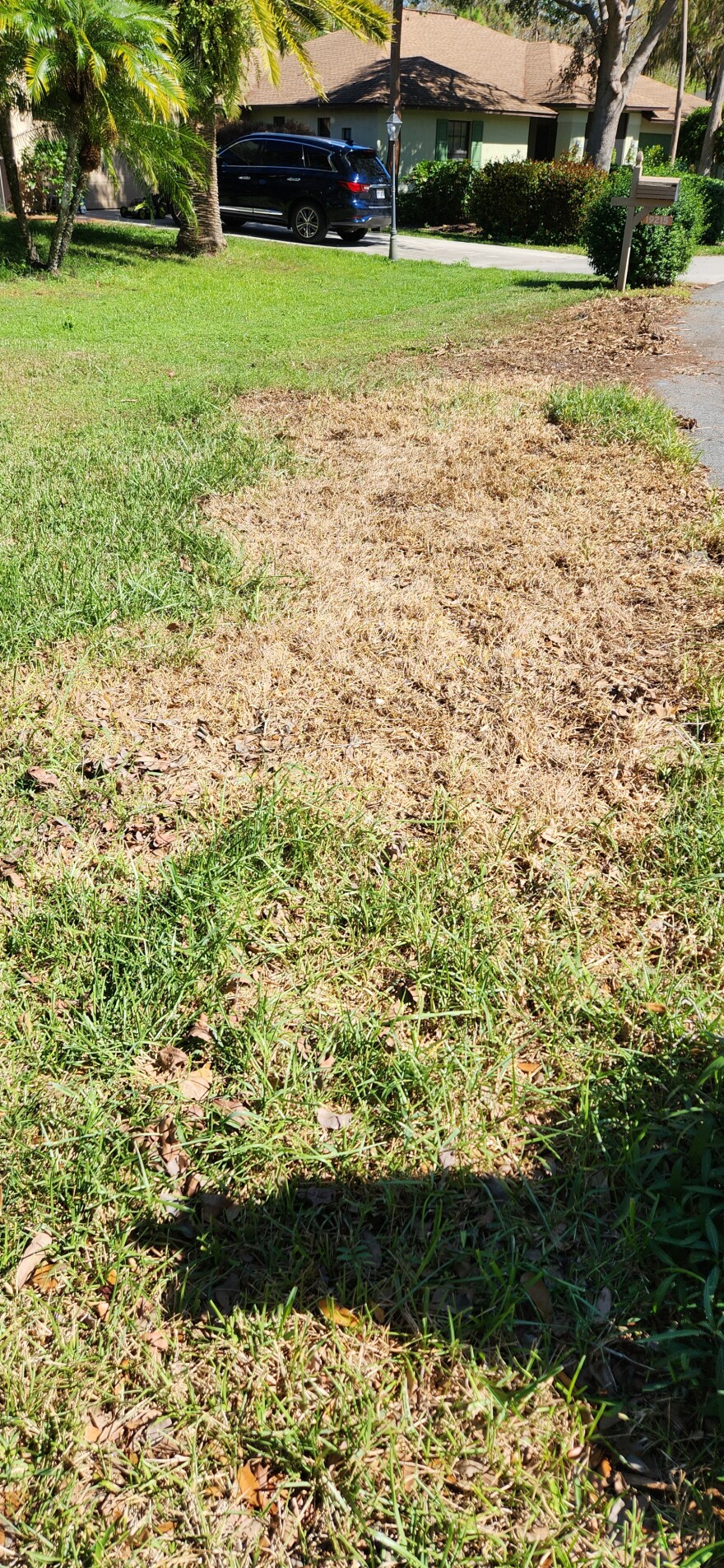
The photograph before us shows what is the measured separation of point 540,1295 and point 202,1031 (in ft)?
3.50

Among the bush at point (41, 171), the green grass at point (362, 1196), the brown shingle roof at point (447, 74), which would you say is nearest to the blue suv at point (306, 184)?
the bush at point (41, 171)

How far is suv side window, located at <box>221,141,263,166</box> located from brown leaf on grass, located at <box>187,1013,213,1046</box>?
76.1 ft

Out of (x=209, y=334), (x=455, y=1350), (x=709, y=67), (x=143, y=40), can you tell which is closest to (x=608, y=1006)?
(x=455, y=1350)

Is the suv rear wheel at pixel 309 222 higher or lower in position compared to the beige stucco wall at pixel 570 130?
lower

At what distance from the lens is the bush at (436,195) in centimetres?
2820

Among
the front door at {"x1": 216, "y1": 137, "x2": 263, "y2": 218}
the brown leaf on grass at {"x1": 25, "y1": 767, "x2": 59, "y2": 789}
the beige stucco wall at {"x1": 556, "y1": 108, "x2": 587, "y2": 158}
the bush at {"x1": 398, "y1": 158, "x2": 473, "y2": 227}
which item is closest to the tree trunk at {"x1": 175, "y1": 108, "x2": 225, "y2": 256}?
the front door at {"x1": 216, "y1": 137, "x2": 263, "y2": 218}

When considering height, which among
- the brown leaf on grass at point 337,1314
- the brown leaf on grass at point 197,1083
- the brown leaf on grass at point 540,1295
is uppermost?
the brown leaf on grass at point 197,1083

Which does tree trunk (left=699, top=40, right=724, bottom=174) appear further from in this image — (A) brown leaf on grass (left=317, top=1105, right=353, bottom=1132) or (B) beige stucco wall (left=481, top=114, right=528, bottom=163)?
(A) brown leaf on grass (left=317, top=1105, right=353, bottom=1132)

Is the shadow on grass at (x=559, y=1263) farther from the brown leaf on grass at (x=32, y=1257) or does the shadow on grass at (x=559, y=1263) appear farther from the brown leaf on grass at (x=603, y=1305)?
the brown leaf on grass at (x=32, y=1257)

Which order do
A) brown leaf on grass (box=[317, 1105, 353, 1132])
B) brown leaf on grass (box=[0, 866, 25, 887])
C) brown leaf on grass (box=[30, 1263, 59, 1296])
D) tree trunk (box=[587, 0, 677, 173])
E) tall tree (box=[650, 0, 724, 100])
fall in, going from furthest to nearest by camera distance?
1. tall tree (box=[650, 0, 724, 100])
2. tree trunk (box=[587, 0, 677, 173])
3. brown leaf on grass (box=[0, 866, 25, 887])
4. brown leaf on grass (box=[317, 1105, 353, 1132])
5. brown leaf on grass (box=[30, 1263, 59, 1296])

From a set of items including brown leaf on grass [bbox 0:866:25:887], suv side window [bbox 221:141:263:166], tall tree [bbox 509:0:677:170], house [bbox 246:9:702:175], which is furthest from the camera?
house [bbox 246:9:702:175]

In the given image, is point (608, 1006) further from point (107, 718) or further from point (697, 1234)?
point (107, 718)

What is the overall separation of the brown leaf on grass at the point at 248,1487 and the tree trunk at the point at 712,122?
122ft

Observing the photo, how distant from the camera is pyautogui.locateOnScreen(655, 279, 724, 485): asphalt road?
266 inches
